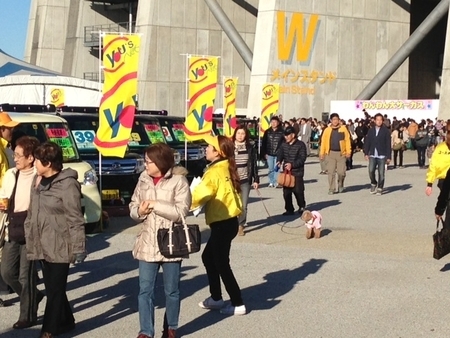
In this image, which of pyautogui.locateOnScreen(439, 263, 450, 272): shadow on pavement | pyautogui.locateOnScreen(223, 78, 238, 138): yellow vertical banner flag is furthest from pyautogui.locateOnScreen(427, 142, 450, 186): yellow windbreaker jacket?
pyautogui.locateOnScreen(223, 78, 238, 138): yellow vertical banner flag

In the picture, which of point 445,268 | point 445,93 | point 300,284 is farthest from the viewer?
point 445,93

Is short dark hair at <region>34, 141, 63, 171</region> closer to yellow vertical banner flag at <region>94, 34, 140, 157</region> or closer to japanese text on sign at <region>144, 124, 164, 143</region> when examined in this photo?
yellow vertical banner flag at <region>94, 34, 140, 157</region>

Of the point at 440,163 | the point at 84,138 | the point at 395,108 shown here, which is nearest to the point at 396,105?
the point at 395,108

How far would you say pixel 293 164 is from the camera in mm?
17562

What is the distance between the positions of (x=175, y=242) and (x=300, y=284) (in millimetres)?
3458

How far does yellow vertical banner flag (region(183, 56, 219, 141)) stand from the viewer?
2298 cm

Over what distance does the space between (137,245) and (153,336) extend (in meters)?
0.73

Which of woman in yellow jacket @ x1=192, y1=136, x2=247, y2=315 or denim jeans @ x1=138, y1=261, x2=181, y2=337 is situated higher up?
woman in yellow jacket @ x1=192, y1=136, x2=247, y2=315

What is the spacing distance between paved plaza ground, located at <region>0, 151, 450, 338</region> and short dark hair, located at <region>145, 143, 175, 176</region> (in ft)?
5.29

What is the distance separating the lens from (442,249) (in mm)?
10859

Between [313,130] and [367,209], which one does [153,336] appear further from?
[313,130]

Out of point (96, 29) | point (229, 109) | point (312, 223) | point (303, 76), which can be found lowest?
point (312, 223)

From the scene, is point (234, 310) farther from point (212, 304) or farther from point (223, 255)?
point (223, 255)

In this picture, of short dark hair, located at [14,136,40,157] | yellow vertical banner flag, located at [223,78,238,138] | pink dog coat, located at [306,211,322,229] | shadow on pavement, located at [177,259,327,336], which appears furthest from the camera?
yellow vertical banner flag, located at [223,78,238,138]
